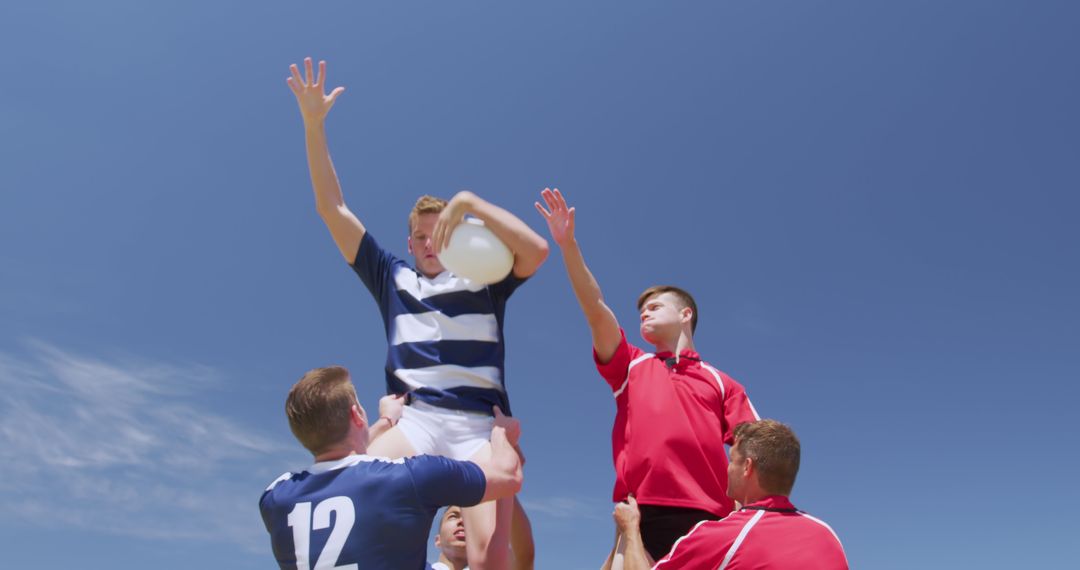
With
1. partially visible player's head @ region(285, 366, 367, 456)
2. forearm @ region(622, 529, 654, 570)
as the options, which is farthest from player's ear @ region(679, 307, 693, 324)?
partially visible player's head @ region(285, 366, 367, 456)

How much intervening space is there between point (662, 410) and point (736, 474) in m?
0.85

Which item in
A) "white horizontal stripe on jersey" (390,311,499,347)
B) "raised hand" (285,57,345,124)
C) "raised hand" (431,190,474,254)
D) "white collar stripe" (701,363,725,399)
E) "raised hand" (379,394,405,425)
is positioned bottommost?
"raised hand" (379,394,405,425)

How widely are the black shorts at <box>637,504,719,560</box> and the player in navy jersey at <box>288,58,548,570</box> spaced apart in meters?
1.28

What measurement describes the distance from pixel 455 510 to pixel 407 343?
13.0 feet

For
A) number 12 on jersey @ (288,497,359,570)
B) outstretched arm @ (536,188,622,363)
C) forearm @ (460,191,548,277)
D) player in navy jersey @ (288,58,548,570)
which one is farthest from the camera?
outstretched arm @ (536,188,622,363)

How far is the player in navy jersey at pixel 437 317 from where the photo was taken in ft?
16.1

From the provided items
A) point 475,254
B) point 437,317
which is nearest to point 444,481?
point 437,317

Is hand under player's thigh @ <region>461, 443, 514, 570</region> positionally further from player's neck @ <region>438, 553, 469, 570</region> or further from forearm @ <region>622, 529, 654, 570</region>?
player's neck @ <region>438, 553, 469, 570</region>

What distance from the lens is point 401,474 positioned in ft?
13.1

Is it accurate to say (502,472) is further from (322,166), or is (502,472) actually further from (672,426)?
(322,166)

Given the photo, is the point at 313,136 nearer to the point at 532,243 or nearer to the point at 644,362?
the point at 532,243

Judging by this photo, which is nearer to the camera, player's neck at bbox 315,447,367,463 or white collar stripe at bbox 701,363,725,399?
player's neck at bbox 315,447,367,463

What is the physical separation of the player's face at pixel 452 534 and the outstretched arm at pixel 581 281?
3.05 m

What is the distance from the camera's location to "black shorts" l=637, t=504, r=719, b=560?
572 centimetres
